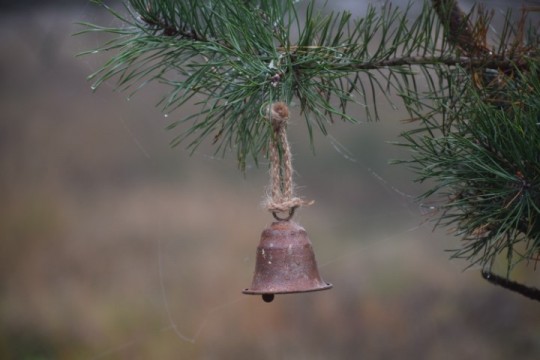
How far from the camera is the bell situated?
572 millimetres

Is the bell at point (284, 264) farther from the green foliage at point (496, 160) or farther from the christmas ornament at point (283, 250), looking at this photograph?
the green foliage at point (496, 160)

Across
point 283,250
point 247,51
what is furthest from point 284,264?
point 247,51

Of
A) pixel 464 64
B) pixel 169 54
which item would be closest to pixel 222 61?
pixel 169 54

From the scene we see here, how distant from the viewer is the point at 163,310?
46.3 inches

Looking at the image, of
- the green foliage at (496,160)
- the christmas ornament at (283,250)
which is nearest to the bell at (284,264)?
the christmas ornament at (283,250)

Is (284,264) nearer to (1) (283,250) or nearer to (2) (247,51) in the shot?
(1) (283,250)

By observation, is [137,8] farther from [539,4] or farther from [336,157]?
[336,157]

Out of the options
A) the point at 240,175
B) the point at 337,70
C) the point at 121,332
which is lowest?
the point at 121,332

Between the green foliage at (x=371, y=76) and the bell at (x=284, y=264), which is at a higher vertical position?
the green foliage at (x=371, y=76)

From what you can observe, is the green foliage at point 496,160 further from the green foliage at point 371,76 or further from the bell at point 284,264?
the bell at point 284,264

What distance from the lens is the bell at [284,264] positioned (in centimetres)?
57

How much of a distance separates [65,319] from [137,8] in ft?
2.27

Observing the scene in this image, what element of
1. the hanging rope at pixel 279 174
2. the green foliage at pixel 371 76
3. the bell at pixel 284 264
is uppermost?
the green foliage at pixel 371 76

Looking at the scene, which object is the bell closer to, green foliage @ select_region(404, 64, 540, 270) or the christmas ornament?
the christmas ornament
